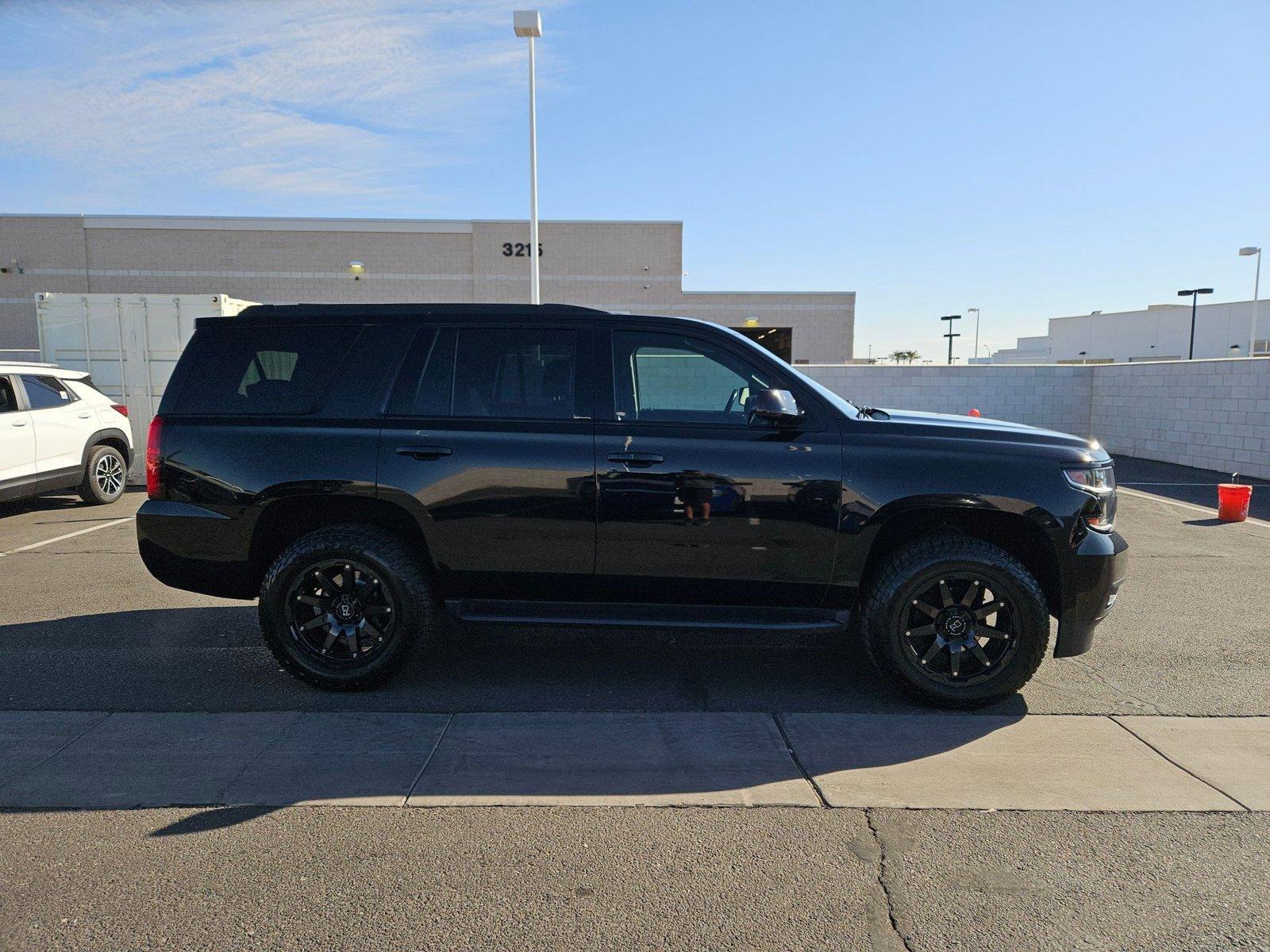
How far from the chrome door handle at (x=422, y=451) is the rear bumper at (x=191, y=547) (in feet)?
3.40

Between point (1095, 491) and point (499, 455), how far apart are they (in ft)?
10.1

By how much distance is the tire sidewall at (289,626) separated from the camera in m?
4.59

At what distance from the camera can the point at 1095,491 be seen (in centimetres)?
443

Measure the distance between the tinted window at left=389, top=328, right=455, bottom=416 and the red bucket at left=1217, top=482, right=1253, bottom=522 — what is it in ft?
31.1

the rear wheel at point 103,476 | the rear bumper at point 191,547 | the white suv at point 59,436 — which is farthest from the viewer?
the rear wheel at point 103,476

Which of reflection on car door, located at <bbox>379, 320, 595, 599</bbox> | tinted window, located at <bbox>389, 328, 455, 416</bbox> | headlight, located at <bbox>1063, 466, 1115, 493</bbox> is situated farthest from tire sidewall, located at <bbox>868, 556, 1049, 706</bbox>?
tinted window, located at <bbox>389, 328, 455, 416</bbox>

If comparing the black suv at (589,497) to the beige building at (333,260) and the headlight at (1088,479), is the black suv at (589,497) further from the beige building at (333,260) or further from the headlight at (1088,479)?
the beige building at (333,260)

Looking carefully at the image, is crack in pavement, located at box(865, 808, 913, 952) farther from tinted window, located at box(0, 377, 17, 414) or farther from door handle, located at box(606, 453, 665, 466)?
tinted window, located at box(0, 377, 17, 414)

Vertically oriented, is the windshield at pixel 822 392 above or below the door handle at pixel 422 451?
above

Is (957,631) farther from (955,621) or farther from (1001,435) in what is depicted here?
(1001,435)

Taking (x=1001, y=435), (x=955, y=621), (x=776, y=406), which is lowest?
(x=955, y=621)

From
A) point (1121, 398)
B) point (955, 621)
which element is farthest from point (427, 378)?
point (1121, 398)

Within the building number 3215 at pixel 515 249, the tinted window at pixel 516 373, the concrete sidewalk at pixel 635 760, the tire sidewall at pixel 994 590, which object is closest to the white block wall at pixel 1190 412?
the concrete sidewalk at pixel 635 760

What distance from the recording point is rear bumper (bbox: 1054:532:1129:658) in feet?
14.4
